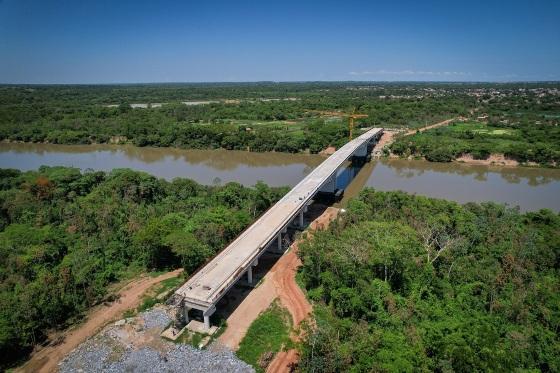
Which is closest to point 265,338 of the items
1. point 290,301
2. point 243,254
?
point 290,301

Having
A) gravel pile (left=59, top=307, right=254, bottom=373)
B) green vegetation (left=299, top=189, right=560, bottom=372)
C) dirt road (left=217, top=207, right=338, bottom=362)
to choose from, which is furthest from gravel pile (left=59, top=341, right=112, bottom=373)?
green vegetation (left=299, top=189, right=560, bottom=372)

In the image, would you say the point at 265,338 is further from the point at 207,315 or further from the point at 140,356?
the point at 140,356

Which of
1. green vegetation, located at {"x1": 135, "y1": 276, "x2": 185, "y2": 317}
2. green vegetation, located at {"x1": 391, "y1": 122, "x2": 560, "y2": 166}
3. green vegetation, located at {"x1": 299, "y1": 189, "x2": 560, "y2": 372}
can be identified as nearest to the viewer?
green vegetation, located at {"x1": 299, "y1": 189, "x2": 560, "y2": 372}

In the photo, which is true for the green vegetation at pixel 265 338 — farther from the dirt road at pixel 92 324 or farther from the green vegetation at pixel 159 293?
the dirt road at pixel 92 324

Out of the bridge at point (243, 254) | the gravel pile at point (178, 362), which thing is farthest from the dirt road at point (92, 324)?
the bridge at point (243, 254)

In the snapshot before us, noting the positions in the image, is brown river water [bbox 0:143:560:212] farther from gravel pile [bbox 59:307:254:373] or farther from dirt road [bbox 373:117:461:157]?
gravel pile [bbox 59:307:254:373]

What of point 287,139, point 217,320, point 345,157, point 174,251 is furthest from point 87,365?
point 287,139

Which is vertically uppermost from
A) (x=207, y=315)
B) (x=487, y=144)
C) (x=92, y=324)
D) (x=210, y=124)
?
(x=210, y=124)

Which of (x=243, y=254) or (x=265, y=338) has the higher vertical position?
(x=243, y=254)
